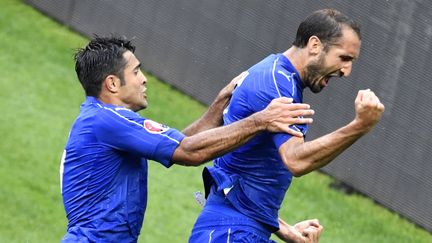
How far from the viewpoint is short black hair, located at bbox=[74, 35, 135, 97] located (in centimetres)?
741

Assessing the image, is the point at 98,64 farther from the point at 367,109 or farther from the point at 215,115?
the point at 367,109

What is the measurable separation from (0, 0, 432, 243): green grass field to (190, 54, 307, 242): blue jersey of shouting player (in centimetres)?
Result: 427

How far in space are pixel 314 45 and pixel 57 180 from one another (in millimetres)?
5842

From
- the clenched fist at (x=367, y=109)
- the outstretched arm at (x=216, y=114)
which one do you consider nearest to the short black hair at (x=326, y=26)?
the clenched fist at (x=367, y=109)

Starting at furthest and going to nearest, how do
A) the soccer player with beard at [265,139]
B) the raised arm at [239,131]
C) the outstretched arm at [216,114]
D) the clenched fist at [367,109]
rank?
the outstretched arm at [216,114] < the soccer player with beard at [265,139] < the raised arm at [239,131] < the clenched fist at [367,109]

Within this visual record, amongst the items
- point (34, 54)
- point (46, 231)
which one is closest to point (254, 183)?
point (46, 231)

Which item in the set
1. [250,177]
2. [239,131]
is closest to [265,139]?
[250,177]

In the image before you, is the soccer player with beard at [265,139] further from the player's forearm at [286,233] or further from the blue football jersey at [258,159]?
the player's forearm at [286,233]

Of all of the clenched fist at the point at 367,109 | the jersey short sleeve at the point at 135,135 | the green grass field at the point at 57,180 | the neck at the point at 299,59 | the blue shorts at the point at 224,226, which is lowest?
the green grass field at the point at 57,180

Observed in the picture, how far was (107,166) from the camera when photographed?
7.28 m

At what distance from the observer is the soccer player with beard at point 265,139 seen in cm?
724

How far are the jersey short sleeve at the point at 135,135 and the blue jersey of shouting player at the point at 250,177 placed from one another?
0.43m

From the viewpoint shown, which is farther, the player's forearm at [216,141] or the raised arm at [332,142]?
the player's forearm at [216,141]

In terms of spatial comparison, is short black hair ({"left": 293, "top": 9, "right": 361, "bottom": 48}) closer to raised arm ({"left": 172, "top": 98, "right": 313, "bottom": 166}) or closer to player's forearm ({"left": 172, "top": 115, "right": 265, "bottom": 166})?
raised arm ({"left": 172, "top": 98, "right": 313, "bottom": 166})
